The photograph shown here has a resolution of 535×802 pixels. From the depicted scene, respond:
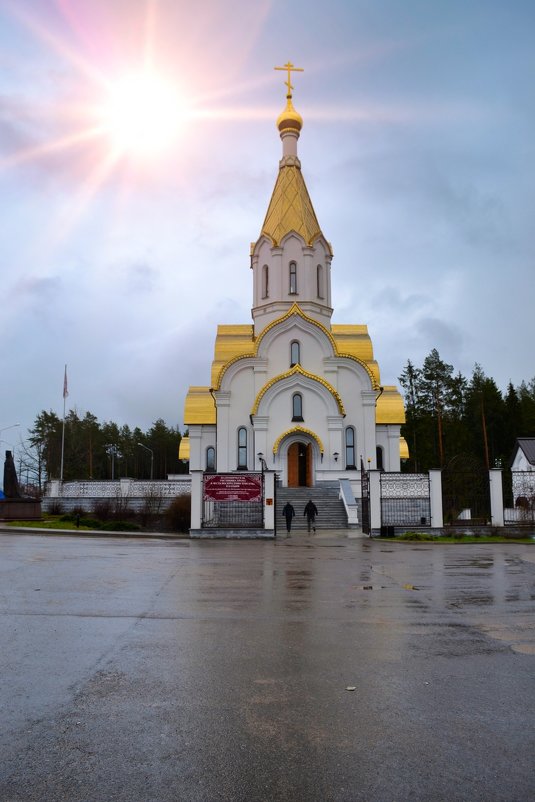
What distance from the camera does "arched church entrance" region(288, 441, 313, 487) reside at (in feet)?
113

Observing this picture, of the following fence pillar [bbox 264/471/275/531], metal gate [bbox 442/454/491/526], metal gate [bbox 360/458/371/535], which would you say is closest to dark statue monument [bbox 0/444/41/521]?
fence pillar [bbox 264/471/275/531]

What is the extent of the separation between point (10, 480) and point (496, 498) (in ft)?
65.9

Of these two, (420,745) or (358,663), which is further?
(358,663)

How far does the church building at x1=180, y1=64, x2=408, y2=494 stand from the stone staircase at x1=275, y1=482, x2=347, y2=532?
227cm

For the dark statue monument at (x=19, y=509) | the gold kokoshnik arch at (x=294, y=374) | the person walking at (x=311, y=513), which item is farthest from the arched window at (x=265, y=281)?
the dark statue monument at (x=19, y=509)

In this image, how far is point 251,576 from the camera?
1177cm

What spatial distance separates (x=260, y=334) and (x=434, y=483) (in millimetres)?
14859

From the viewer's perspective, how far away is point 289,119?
40438mm

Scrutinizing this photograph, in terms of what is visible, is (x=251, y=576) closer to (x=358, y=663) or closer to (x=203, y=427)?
(x=358, y=663)

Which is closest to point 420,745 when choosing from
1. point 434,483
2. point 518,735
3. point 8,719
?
point 518,735

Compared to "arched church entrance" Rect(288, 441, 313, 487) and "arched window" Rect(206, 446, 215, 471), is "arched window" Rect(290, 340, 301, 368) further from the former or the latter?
"arched window" Rect(206, 446, 215, 471)

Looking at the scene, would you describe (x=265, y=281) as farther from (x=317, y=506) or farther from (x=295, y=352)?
(x=317, y=506)

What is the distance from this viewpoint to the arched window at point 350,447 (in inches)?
1368

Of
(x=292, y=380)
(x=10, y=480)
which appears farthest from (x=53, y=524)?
(x=292, y=380)
